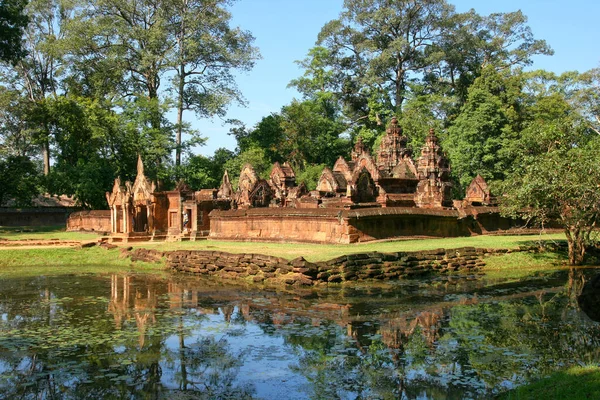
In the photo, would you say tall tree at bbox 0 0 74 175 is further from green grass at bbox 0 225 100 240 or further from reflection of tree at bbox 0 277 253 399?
reflection of tree at bbox 0 277 253 399

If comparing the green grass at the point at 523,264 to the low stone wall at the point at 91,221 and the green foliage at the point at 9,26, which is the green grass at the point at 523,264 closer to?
the low stone wall at the point at 91,221

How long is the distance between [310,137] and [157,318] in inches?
1608

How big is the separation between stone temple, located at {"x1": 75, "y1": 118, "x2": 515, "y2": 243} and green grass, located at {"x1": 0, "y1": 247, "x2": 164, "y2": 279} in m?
4.28

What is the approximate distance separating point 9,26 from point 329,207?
22.3 metres

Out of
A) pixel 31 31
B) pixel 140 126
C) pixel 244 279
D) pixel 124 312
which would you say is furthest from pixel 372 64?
pixel 124 312

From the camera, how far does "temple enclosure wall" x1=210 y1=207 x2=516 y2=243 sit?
2211 cm

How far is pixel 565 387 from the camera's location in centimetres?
686

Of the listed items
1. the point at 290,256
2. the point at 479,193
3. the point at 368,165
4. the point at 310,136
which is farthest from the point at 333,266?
the point at 310,136

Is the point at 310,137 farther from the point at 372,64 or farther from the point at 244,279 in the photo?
the point at 244,279

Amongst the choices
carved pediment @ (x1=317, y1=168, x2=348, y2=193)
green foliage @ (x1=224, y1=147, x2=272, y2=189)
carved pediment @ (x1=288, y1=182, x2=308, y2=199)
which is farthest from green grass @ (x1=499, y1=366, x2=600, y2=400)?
green foliage @ (x1=224, y1=147, x2=272, y2=189)

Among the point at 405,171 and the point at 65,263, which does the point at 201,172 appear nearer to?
the point at 405,171

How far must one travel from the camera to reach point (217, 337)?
36.2 feet

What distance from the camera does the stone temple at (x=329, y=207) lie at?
2305cm

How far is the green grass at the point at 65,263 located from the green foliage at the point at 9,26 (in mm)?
15251
